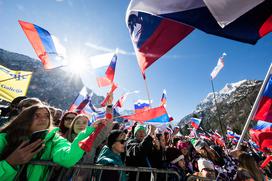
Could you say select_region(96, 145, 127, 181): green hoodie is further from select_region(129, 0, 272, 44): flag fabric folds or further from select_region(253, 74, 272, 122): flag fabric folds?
select_region(253, 74, 272, 122): flag fabric folds

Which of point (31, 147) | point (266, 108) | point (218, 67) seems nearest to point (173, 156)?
point (266, 108)

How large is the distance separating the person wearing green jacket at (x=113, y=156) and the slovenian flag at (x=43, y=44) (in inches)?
131

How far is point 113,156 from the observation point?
10.7ft

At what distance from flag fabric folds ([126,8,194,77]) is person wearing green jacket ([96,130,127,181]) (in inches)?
49.9

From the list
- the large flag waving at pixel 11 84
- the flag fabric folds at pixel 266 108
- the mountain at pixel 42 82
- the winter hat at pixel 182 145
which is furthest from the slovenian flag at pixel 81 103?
the mountain at pixel 42 82

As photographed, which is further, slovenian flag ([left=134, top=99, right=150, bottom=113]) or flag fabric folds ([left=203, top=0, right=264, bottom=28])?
slovenian flag ([left=134, top=99, right=150, bottom=113])

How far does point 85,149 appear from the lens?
7.32 feet

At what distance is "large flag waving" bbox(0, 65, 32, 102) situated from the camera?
656 centimetres

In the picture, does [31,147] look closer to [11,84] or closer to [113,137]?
[113,137]

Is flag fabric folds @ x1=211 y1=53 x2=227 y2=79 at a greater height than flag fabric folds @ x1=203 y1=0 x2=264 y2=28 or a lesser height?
greater

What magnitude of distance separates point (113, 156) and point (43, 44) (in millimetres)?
4565

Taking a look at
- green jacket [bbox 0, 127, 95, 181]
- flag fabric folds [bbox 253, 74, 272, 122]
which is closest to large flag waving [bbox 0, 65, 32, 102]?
green jacket [bbox 0, 127, 95, 181]

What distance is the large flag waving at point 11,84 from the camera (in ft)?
21.5

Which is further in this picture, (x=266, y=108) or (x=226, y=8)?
(x=266, y=108)
